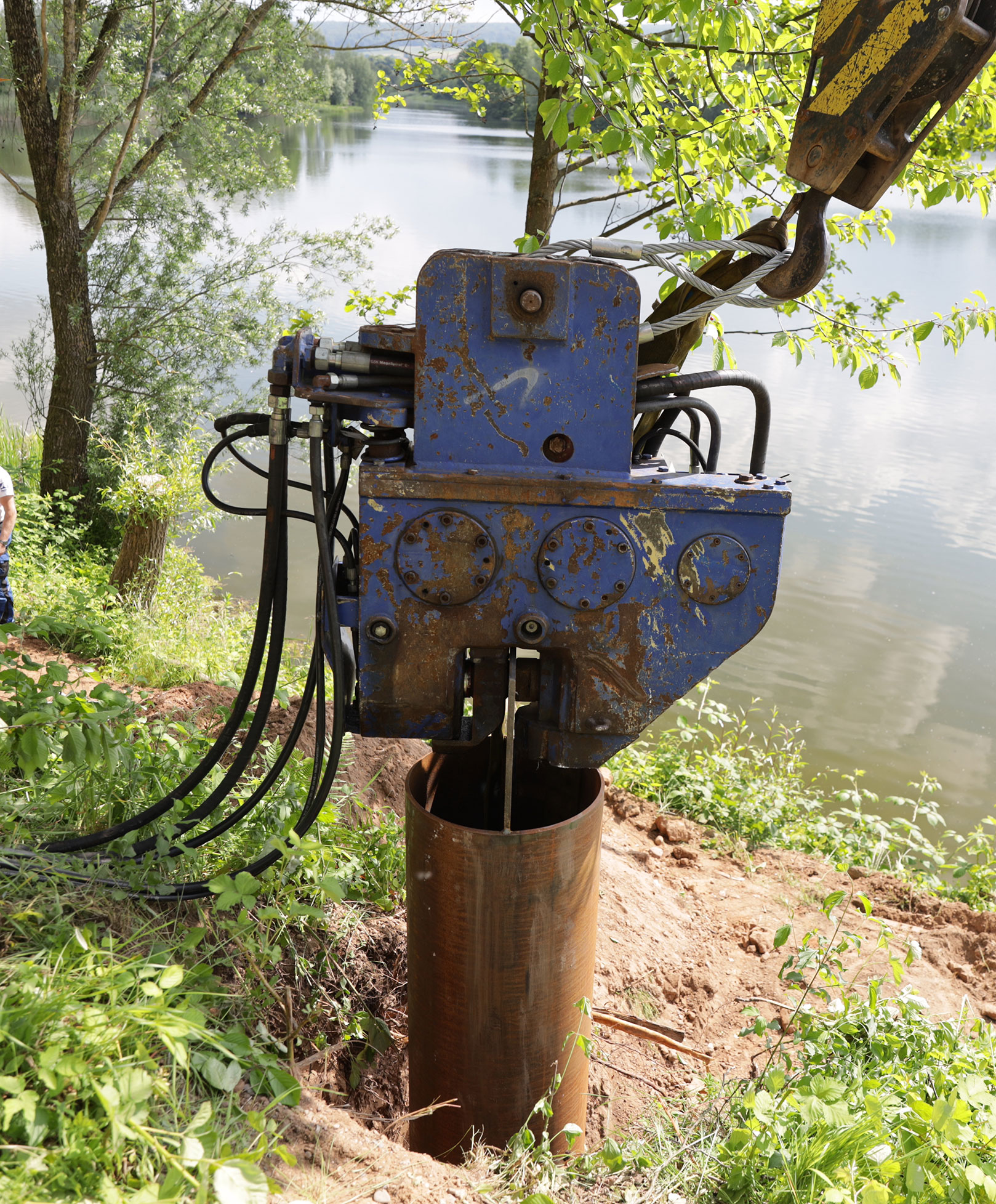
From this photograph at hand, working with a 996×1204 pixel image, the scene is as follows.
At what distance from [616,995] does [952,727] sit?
170 inches

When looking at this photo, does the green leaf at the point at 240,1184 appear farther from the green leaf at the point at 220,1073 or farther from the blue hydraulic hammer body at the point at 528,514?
the blue hydraulic hammer body at the point at 528,514

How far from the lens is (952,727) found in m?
6.11

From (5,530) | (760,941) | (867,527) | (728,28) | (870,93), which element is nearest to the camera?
(870,93)

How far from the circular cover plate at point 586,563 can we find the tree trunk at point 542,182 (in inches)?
121

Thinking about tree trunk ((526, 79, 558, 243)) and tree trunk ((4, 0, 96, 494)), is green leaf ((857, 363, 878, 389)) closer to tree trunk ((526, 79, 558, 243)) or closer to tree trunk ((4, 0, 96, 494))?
tree trunk ((526, 79, 558, 243))

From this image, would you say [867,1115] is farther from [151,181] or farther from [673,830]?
[151,181]

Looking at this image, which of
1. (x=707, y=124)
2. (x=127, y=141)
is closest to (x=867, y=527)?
(x=707, y=124)

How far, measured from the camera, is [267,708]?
200cm

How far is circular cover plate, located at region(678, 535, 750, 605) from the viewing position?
1.81 meters

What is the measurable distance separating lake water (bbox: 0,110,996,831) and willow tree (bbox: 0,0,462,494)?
1230 millimetres

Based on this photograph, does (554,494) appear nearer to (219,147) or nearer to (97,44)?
(97,44)

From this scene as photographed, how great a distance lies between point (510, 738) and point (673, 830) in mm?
2172

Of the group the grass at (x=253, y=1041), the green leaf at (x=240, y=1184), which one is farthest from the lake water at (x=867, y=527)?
the green leaf at (x=240, y=1184)

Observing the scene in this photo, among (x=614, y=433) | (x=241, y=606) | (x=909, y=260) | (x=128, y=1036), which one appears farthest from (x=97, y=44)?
(x=909, y=260)
